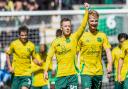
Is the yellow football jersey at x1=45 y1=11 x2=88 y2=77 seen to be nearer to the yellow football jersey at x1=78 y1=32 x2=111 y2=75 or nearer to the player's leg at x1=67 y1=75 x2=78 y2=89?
the player's leg at x1=67 y1=75 x2=78 y2=89

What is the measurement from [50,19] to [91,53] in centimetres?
624

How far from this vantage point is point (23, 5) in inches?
854

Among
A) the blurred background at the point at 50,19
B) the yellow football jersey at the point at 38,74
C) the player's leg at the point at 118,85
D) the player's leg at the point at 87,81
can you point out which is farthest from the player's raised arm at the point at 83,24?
the yellow football jersey at the point at 38,74

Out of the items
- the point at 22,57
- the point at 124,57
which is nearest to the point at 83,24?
the point at 124,57

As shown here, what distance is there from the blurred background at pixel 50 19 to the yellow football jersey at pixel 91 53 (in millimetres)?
2272

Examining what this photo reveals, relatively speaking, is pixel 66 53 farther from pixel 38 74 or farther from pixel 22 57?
pixel 38 74

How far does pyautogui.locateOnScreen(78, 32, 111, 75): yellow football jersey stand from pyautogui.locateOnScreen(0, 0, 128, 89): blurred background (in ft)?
7.46

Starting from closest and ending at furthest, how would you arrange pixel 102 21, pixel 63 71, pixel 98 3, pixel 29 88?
1. pixel 63 71
2. pixel 29 88
3. pixel 102 21
4. pixel 98 3

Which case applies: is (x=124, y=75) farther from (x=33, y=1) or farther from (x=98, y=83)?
(x=33, y=1)

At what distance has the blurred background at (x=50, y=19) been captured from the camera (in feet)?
51.6

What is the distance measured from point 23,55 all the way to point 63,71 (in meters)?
2.64

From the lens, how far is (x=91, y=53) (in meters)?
12.6

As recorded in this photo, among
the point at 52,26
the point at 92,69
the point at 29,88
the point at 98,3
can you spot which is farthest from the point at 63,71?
the point at 98,3

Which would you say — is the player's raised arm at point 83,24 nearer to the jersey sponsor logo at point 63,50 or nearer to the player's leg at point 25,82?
the jersey sponsor logo at point 63,50
